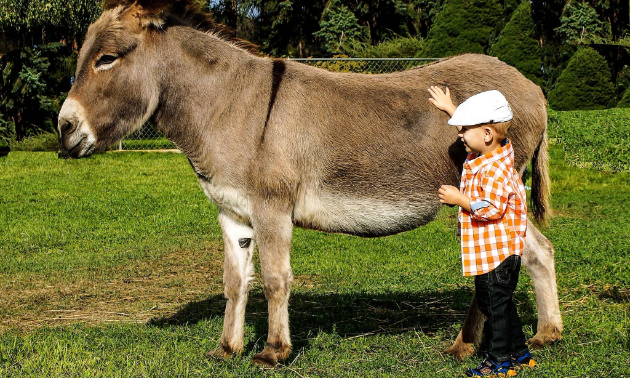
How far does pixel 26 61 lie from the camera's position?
17.6m

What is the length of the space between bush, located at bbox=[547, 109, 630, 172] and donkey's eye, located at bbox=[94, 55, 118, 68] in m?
12.4

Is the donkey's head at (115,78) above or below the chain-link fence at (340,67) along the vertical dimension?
above

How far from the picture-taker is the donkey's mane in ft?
14.1

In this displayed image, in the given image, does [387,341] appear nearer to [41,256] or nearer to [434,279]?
[434,279]

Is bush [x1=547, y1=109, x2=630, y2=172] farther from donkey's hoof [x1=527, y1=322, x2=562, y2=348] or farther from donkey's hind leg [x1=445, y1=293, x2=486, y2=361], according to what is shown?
donkey's hind leg [x1=445, y1=293, x2=486, y2=361]

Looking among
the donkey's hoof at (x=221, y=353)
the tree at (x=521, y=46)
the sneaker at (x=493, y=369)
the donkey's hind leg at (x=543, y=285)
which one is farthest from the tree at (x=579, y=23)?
the donkey's hoof at (x=221, y=353)

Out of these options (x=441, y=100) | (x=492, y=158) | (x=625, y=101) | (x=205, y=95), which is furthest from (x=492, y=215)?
(x=625, y=101)

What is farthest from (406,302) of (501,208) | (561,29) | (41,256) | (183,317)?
(561,29)

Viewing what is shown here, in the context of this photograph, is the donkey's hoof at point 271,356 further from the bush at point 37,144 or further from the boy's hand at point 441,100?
the bush at point 37,144

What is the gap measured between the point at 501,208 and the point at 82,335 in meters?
3.23

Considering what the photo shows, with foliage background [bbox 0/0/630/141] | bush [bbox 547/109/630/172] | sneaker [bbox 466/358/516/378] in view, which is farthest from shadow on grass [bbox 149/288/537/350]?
foliage background [bbox 0/0/630/141]

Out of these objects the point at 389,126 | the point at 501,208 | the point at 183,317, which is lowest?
the point at 183,317

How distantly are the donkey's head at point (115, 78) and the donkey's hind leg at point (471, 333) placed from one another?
8.16ft

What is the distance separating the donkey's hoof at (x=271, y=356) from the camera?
4.21m
